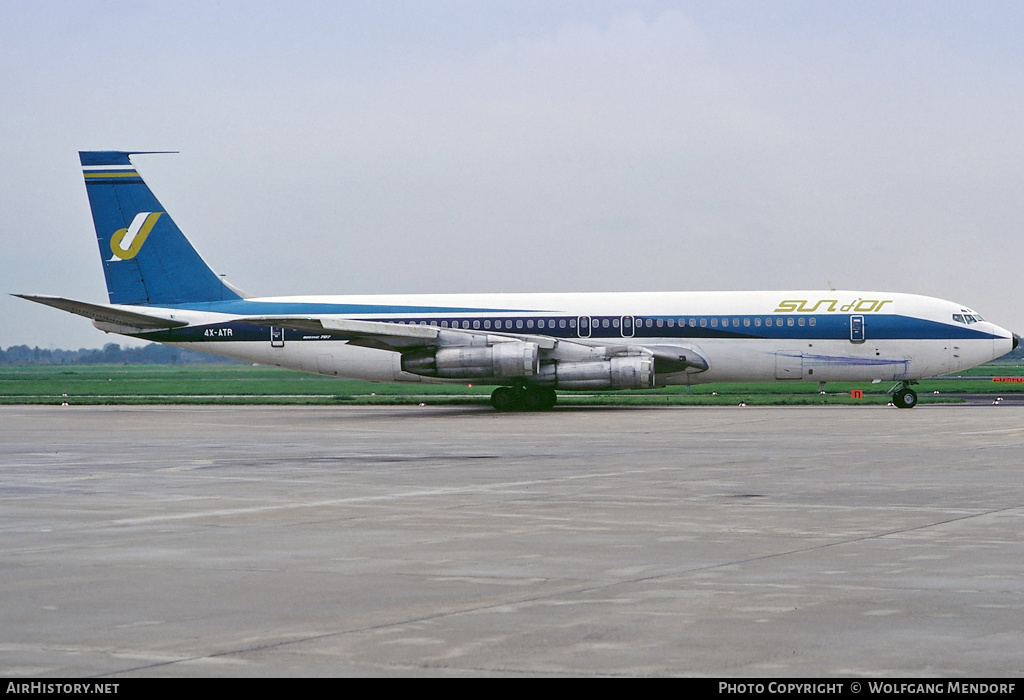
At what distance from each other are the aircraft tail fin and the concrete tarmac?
68.7ft

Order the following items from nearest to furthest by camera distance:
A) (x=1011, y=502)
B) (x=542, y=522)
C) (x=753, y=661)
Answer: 1. (x=753, y=661)
2. (x=542, y=522)
3. (x=1011, y=502)

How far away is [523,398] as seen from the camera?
39500 mm

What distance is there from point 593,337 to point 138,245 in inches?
641

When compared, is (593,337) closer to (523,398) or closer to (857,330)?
(523,398)

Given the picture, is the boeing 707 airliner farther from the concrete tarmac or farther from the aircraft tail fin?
the concrete tarmac

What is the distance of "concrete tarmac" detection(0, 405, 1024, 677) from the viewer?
263 inches

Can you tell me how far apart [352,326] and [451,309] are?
15.7ft

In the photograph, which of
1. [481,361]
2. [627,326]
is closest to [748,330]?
[627,326]

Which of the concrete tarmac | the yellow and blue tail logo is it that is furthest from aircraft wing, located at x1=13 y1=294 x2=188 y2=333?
the concrete tarmac

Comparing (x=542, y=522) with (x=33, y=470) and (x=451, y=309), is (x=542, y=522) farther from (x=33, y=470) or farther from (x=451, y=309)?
(x=451, y=309)
